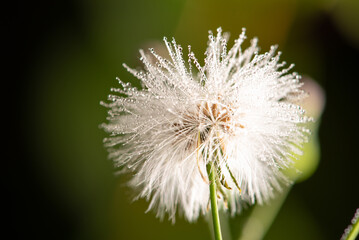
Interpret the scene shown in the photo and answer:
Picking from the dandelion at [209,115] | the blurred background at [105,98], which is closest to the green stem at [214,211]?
the dandelion at [209,115]

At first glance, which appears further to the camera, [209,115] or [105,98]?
[105,98]

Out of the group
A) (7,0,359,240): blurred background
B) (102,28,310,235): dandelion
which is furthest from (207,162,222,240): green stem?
(7,0,359,240): blurred background

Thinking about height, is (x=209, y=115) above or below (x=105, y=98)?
below

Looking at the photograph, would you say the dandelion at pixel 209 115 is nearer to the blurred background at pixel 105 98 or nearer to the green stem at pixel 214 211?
the green stem at pixel 214 211

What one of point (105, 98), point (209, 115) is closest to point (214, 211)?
point (209, 115)

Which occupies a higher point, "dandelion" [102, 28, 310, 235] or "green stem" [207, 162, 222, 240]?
"dandelion" [102, 28, 310, 235]

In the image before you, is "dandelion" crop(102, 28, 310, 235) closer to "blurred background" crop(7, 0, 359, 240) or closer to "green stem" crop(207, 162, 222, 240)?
"green stem" crop(207, 162, 222, 240)

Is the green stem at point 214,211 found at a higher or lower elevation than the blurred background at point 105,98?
lower

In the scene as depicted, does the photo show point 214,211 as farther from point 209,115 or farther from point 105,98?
point 105,98
